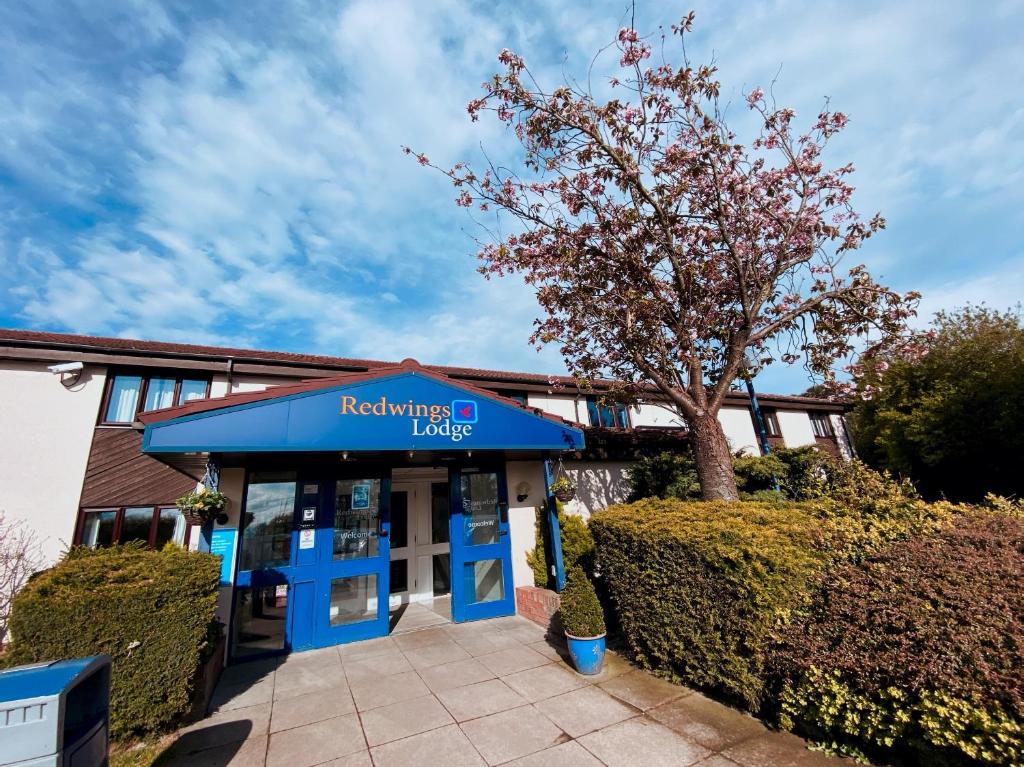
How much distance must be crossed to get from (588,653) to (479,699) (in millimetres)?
1566

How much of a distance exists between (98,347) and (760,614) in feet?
42.4

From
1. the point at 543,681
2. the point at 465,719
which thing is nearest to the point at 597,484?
the point at 543,681

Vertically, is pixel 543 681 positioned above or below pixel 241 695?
below

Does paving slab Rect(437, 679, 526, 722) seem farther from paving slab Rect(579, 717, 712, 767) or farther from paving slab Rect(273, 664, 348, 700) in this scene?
paving slab Rect(273, 664, 348, 700)

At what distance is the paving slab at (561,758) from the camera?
3.97 m

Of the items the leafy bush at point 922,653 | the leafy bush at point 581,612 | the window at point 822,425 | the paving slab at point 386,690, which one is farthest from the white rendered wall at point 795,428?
the paving slab at point 386,690

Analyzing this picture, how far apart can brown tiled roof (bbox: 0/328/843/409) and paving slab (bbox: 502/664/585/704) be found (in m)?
5.48

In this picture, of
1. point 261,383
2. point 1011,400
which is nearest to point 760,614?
point 261,383

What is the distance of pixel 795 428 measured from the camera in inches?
766

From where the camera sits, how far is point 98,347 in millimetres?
9180

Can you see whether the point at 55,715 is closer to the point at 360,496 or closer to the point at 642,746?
the point at 642,746

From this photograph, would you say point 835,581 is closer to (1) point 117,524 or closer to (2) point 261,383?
(2) point 261,383

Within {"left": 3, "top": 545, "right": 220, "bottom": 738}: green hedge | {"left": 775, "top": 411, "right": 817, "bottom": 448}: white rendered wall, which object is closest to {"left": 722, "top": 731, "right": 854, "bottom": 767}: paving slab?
{"left": 3, "top": 545, "right": 220, "bottom": 738}: green hedge

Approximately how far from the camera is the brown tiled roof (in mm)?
9164
